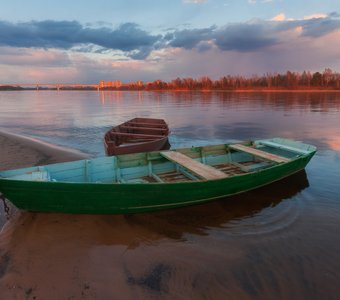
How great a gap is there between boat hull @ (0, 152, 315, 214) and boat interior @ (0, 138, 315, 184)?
434mm

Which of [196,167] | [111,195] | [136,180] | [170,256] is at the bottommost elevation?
[170,256]

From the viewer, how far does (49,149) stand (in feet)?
52.5

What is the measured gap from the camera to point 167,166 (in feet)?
33.7

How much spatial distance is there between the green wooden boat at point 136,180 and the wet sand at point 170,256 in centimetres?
55

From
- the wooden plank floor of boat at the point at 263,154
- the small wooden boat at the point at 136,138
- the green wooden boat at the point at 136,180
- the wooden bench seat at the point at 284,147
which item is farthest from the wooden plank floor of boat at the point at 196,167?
the wooden bench seat at the point at 284,147

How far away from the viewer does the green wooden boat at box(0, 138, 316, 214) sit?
674 cm

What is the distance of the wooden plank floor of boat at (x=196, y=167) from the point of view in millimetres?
8109

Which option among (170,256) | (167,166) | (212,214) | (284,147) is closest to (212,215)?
(212,214)

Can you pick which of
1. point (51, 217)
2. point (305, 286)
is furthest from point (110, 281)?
point (305, 286)

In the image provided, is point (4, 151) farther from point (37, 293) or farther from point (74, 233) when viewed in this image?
point (37, 293)

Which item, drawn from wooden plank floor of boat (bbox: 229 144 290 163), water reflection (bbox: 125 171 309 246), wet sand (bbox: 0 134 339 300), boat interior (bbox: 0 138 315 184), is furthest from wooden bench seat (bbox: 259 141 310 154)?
wet sand (bbox: 0 134 339 300)

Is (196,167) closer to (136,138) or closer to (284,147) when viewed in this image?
(284,147)

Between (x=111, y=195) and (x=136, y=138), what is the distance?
30.3ft

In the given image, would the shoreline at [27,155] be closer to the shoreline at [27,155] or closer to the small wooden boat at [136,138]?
the shoreline at [27,155]
